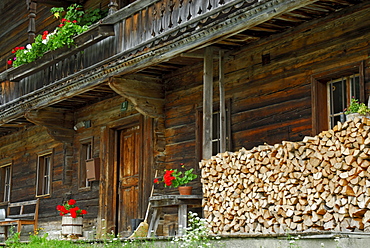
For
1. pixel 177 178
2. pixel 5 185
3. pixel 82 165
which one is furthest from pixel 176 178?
pixel 5 185

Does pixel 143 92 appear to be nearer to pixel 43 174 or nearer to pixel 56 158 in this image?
pixel 56 158

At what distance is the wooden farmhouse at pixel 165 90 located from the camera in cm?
991

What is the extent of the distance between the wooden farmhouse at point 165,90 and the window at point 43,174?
1.1 inches

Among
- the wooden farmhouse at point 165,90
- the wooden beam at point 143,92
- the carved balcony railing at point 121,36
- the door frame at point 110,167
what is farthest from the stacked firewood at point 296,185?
the door frame at point 110,167

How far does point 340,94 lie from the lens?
997cm

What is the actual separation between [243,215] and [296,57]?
2728 millimetres

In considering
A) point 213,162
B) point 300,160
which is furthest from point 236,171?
point 300,160

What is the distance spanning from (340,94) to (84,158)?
764cm

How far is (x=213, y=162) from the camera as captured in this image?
10180 mm

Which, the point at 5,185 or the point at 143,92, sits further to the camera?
the point at 5,185

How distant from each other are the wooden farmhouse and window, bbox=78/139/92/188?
0.08ft

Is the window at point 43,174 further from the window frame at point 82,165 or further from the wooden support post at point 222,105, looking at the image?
the wooden support post at point 222,105

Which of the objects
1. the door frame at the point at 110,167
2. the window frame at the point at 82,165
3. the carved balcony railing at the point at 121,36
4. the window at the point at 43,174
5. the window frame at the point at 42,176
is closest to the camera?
the carved balcony railing at the point at 121,36

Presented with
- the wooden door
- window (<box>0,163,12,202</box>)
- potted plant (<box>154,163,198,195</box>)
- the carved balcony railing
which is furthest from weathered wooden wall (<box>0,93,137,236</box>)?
potted plant (<box>154,163,198,195</box>)
